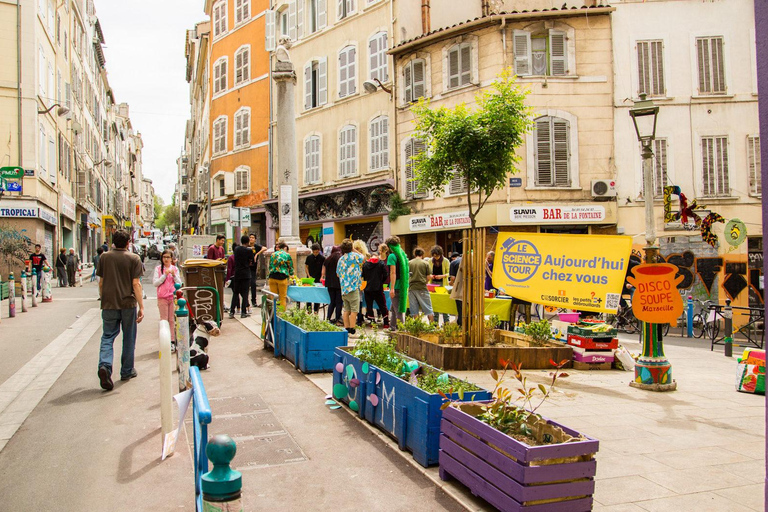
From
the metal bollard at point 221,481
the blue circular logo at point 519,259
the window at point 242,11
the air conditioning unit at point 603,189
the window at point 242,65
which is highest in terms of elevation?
the window at point 242,11

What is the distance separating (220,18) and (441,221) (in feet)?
70.3

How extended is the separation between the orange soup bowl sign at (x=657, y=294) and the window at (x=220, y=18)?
31741 millimetres

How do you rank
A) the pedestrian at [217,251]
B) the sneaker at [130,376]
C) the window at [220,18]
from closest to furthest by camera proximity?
the sneaker at [130,376], the pedestrian at [217,251], the window at [220,18]


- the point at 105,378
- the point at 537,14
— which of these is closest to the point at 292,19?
the point at 537,14

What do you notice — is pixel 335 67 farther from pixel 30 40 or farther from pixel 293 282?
pixel 293 282

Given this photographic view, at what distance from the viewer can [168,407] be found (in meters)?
4.82

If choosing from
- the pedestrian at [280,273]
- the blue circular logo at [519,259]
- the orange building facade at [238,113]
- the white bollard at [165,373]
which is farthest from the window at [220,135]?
the white bollard at [165,373]

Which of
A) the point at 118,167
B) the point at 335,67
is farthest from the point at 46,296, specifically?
the point at 118,167

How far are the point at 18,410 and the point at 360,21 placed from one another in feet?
72.6

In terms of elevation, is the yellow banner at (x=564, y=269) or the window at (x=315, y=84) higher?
the window at (x=315, y=84)

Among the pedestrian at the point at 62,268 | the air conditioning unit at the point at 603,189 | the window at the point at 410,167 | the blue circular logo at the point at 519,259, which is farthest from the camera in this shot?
the pedestrian at the point at 62,268

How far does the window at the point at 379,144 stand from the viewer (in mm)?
23875

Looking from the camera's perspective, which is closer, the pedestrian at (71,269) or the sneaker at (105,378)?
the sneaker at (105,378)

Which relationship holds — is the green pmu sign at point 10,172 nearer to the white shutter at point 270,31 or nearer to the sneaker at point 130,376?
the white shutter at point 270,31
